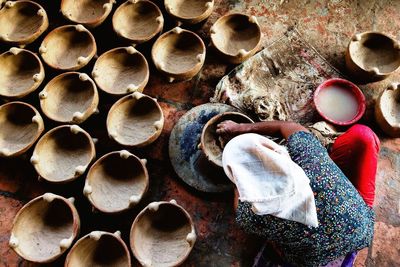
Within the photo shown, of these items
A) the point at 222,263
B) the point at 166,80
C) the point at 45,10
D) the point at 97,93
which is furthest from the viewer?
the point at 45,10

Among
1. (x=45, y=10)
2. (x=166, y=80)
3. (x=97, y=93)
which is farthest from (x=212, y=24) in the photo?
(x=45, y=10)

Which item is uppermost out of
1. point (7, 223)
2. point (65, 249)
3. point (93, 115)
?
point (93, 115)

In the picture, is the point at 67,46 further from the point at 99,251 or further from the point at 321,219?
the point at 321,219

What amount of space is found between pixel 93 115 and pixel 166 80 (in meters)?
0.58

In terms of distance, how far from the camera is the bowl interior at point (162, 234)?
8.73ft

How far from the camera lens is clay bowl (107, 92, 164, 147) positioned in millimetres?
2977

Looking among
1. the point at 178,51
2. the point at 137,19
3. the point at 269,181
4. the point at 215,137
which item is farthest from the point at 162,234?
the point at 137,19

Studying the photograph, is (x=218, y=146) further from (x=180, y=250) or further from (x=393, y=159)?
(x=393, y=159)

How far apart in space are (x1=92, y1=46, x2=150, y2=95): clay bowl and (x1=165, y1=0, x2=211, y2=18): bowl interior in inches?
19.2

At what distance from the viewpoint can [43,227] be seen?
9.12ft

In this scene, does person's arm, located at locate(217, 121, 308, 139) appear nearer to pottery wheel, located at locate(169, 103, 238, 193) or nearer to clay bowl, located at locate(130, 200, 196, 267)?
pottery wheel, located at locate(169, 103, 238, 193)

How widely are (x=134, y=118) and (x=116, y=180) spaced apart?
44cm

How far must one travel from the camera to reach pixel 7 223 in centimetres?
288

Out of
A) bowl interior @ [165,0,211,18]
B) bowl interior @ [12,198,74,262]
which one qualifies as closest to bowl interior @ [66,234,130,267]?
bowl interior @ [12,198,74,262]
